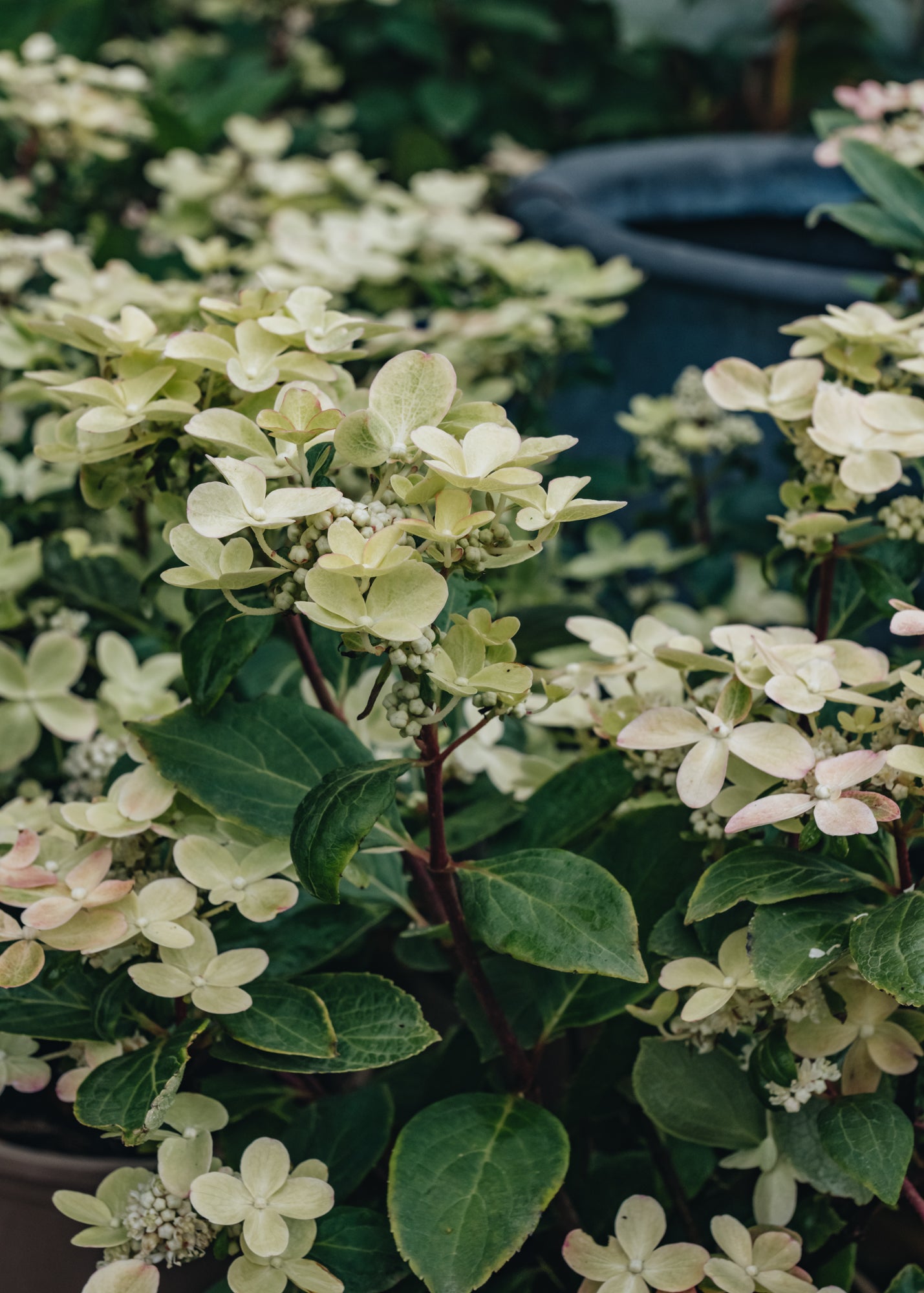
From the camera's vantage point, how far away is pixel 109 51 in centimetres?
216

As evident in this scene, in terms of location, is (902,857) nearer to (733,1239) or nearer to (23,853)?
(733,1239)

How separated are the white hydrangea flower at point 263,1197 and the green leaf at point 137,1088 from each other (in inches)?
1.6

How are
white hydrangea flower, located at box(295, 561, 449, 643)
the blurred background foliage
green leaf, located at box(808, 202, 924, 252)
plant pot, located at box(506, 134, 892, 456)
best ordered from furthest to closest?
the blurred background foliage
plant pot, located at box(506, 134, 892, 456)
green leaf, located at box(808, 202, 924, 252)
white hydrangea flower, located at box(295, 561, 449, 643)

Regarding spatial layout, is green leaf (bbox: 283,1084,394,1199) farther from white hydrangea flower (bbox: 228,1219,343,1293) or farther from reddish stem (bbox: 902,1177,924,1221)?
reddish stem (bbox: 902,1177,924,1221)

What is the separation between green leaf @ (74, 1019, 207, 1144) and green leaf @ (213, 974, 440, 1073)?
36 mm

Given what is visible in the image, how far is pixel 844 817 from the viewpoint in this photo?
531mm

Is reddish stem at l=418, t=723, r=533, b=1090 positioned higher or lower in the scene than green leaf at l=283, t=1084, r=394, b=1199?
higher

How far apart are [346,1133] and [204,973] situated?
0.15 m

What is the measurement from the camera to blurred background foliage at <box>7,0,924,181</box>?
2096 mm

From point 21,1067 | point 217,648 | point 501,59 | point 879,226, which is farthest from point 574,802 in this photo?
point 501,59

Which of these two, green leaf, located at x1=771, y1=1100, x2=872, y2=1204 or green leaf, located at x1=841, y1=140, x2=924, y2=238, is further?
green leaf, located at x1=841, y1=140, x2=924, y2=238

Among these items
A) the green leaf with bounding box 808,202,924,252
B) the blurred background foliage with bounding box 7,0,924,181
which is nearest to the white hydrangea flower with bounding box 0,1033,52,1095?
the green leaf with bounding box 808,202,924,252

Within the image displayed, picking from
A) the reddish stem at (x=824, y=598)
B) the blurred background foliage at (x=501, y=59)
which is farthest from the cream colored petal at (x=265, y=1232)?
the blurred background foliage at (x=501, y=59)

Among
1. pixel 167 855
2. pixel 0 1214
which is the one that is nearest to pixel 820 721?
pixel 167 855
